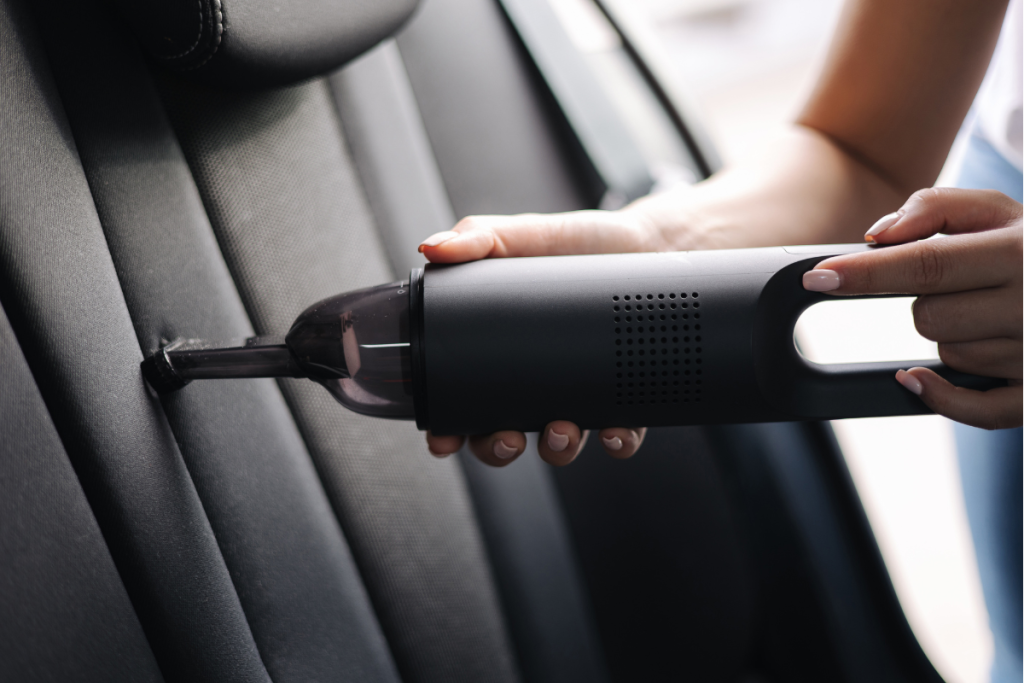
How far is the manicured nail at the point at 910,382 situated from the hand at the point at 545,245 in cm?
23

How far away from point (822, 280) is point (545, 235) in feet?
0.88

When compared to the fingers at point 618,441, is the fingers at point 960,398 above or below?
below

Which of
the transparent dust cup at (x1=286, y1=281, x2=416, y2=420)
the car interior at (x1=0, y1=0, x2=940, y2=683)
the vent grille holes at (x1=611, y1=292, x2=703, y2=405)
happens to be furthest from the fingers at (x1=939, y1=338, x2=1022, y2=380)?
the transparent dust cup at (x1=286, y1=281, x2=416, y2=420)

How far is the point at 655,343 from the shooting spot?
529 mm

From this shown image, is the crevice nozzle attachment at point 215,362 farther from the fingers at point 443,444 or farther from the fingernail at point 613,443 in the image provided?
the fingernail at point 613,443

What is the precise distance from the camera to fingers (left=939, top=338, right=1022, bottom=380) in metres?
0.56

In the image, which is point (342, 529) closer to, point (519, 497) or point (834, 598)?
point (519, 497)

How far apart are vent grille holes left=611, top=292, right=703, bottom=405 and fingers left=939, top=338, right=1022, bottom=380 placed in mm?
219

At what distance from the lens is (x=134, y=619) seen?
487 millimetres

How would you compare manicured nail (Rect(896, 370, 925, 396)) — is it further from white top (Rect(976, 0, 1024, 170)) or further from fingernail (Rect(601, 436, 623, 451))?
white top (Rect(976, 0, 1024, 170))

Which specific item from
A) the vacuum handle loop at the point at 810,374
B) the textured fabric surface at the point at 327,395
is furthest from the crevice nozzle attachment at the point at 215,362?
the vacuum handle loop at the point at 810,374

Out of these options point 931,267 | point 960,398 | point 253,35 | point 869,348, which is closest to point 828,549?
point 960,398

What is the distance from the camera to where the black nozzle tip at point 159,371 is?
536 mm

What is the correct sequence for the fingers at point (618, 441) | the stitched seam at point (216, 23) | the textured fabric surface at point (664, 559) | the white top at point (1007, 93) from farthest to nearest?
the textured fabric surface at point (664, 559) < the white top at point (1007, 93) < the fingers at point (618, 441) < the stitched seam at point (216, 23)
